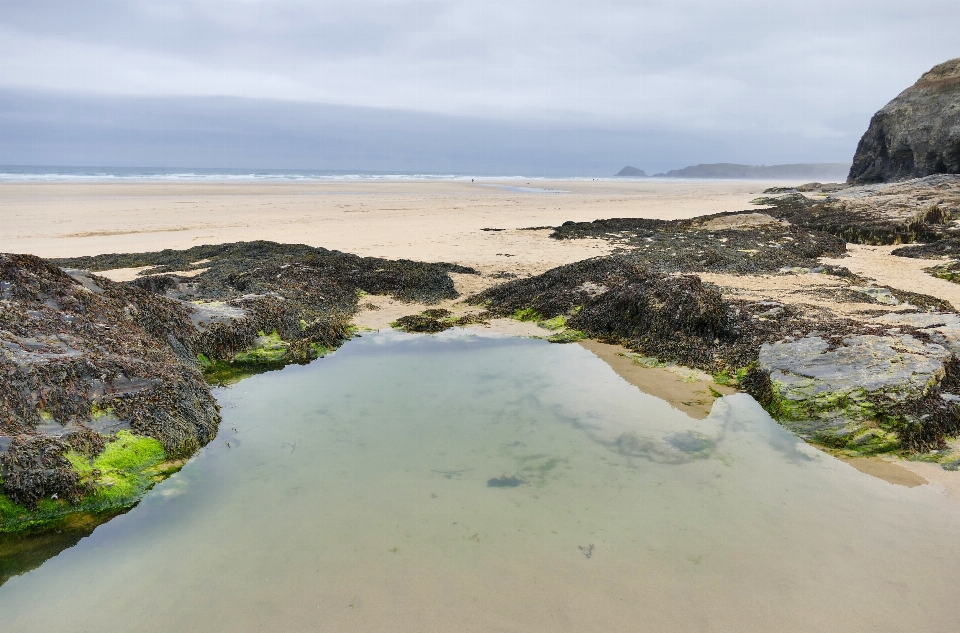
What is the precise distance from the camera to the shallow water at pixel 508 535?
8.98ft

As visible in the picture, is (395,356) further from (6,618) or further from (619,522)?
(6,618)

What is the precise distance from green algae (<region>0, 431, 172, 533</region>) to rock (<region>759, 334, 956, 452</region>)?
5.26m

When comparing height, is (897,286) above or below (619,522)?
above

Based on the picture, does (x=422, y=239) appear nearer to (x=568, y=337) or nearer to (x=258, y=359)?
(x=568, y=337)

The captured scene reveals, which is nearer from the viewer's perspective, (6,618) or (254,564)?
(6,618)

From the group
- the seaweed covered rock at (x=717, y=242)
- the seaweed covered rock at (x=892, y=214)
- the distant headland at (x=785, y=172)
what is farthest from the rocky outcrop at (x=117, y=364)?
the distant headland at (x=785, y=172)

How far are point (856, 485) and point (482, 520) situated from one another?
273cm

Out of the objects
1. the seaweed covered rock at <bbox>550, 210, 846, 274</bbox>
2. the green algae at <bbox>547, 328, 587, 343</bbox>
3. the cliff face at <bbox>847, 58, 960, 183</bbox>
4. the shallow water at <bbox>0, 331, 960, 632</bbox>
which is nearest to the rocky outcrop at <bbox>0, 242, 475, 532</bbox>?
the shallow water at <bbox>0, 331, 960, 632</bbox>

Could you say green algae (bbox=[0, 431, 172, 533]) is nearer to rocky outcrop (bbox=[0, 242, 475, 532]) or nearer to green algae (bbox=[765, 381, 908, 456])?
rocky outcrop (bbox=[0, 242, 475, 532])

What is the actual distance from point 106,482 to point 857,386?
6089 millimetres

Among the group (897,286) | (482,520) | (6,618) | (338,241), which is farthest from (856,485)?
(338,241)

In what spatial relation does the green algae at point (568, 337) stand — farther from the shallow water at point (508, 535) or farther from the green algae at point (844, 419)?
the green algae at point (844, 419)

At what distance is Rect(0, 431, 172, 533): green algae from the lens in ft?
11.1

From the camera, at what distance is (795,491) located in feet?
12.4
